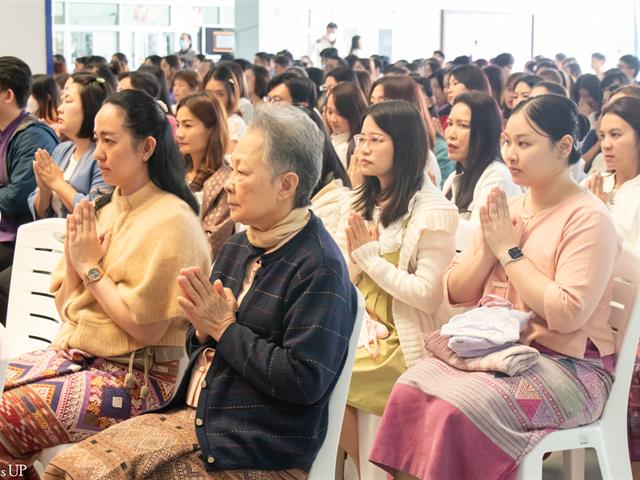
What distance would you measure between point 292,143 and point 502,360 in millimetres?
825

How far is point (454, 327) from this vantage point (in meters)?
2.77

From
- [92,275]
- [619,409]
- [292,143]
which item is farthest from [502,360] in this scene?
[92,275]

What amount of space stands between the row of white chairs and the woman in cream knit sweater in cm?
10

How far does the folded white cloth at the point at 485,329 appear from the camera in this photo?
2.69 m

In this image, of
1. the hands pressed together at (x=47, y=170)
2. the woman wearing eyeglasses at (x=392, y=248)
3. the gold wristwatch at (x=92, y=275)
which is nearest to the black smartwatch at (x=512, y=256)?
the woman wearing eyeglasses at (x=392, y=248)

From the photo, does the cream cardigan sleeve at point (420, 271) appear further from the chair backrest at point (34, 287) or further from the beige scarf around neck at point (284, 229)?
the chair backrest at point (34, 287)

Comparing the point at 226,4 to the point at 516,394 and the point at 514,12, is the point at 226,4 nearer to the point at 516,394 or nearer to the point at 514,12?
the point at 514,12

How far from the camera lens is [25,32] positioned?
7.15 m

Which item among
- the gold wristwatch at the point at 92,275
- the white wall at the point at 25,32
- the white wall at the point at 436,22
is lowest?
the gold wristwatch at the point at 92,275

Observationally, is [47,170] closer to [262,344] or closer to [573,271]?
[262,344]

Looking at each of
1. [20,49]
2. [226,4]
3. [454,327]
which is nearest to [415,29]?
[226,4]

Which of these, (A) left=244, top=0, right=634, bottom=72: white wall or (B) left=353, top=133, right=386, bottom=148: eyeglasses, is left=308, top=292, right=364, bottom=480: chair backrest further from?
(A) left=244, top=0, right=634, bottom=72: white wall

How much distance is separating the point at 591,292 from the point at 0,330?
1538 mm

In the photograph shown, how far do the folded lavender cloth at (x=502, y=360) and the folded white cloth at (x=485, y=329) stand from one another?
20 mm
